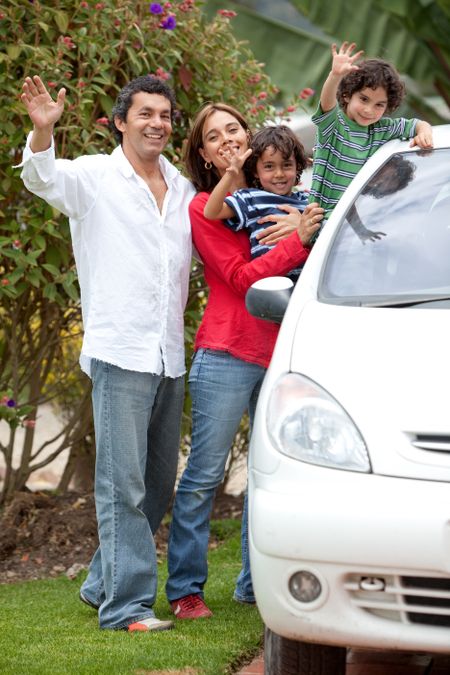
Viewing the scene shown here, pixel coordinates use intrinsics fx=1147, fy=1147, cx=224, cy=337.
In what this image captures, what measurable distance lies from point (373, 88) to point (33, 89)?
49.3 inches

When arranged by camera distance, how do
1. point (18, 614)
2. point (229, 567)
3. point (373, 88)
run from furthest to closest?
point (229, 567), point (18, 614), point (373, 88)

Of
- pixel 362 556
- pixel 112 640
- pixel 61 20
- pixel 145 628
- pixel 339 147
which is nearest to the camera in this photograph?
pixel 362 556

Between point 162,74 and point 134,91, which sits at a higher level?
point 162,74

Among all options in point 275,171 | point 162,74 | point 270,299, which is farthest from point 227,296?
point 162,74

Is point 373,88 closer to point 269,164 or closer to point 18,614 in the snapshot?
point 269,164

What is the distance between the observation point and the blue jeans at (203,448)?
4473 mm

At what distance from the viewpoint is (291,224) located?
14.2ft

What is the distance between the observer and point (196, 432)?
4.54 m

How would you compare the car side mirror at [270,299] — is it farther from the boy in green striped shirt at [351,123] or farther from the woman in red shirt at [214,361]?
the boy in green striped shirt at [351,123]

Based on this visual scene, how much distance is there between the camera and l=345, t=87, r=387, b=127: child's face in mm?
4281

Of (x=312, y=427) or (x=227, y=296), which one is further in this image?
(x=227, y=296)

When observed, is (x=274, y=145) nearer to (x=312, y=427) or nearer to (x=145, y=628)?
(x=312, y=427)

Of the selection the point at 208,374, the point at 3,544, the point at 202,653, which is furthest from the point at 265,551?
the point at 3,544

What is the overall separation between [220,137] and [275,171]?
290 mm
